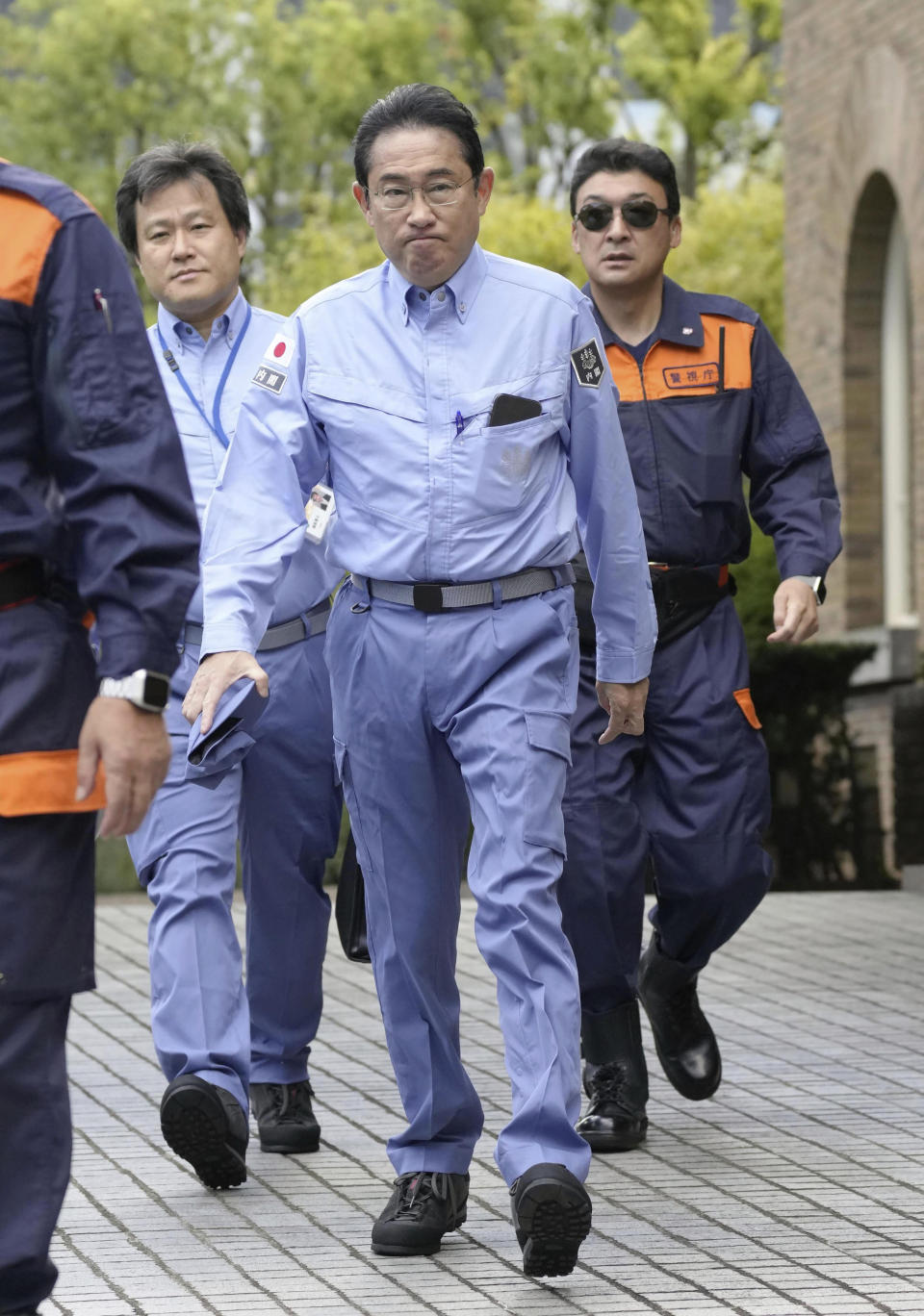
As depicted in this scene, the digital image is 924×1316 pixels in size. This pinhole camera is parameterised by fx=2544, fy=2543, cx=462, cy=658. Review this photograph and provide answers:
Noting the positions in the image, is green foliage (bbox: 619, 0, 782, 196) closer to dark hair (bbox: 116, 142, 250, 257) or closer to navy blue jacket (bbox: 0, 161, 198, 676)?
dark hair (bbox: 116, 142, 250, 257)

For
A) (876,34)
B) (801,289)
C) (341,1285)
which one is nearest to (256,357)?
(341,1285)

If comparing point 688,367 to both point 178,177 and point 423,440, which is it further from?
point 423,440

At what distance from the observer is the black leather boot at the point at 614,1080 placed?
580cm

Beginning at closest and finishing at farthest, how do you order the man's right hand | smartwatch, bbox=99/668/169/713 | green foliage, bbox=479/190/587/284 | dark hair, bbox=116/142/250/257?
smartwatch, bbox=99/668/169/713
the man's right hand
dark hair, bbox=116/142/250/257
green foliage, bbox=479/190/587/284

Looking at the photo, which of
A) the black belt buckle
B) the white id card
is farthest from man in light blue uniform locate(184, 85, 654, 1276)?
the white id card

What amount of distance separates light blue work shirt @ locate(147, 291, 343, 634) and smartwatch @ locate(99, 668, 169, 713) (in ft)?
7.62

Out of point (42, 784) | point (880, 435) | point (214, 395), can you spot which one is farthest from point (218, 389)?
point (880, 435)

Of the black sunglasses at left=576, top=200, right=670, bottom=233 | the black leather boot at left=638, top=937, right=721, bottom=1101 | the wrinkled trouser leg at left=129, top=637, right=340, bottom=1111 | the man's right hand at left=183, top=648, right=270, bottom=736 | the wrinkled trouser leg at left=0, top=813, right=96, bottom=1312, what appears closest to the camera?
the wrinkled trouser leg at left=0, top=813, right=96, bottom=1312

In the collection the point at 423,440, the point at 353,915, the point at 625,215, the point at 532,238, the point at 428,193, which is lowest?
the point at 353,915

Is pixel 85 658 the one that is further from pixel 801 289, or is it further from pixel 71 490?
pixel 801 289

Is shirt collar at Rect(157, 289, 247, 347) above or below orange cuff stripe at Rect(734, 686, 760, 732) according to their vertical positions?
above

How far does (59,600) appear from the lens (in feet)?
11.6

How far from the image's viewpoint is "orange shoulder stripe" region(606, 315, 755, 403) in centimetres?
593

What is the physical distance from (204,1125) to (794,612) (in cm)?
173
